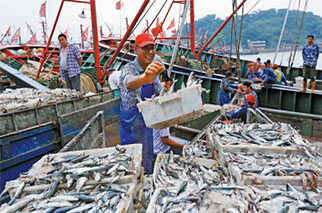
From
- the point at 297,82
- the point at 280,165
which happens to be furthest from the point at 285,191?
the point at 297,82

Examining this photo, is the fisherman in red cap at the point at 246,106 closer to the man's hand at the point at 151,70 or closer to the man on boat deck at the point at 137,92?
the man on boat deck at the point at 137,92

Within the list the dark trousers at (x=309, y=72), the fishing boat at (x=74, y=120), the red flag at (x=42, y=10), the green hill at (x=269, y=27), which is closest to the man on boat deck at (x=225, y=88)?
the fishing boat at (x=74, y=120)

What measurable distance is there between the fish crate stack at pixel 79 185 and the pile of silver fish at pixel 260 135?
53.4 inches

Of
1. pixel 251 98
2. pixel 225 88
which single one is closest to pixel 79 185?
pixel 251 98

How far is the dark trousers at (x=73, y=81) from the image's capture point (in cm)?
729

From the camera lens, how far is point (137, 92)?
3.34 metres

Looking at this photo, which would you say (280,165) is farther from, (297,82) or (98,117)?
(297,82)

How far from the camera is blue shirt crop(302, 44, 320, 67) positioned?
8414 mm

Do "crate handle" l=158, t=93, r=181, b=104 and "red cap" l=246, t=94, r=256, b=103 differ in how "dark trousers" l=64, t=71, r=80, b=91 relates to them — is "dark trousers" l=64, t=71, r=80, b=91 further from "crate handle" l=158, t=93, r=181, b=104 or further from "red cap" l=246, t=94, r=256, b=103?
"crate handle" l=158, t=93, r=181, b=104

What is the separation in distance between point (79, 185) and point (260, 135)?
2.50m

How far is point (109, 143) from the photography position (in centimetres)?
693

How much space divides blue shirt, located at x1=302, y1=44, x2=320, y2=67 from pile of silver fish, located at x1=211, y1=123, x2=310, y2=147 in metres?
6.37

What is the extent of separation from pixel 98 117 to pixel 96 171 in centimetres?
279

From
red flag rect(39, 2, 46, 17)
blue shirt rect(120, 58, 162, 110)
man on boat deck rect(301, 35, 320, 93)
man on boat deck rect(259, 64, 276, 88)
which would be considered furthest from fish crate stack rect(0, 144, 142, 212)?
red flag rect(39, 2, 46, 17)
